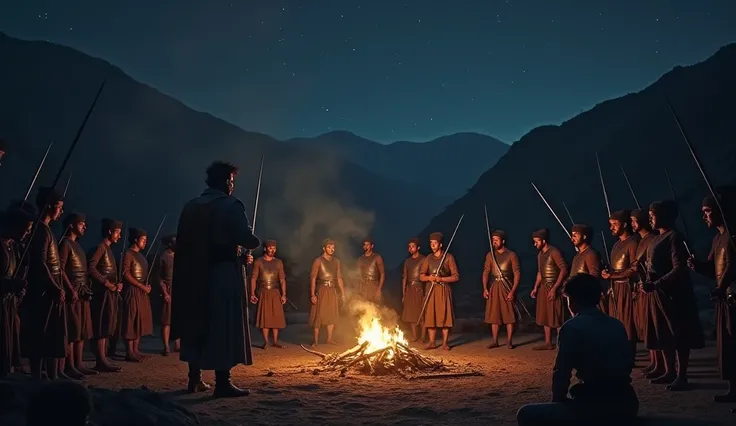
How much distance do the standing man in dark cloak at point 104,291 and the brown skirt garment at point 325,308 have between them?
4420mm

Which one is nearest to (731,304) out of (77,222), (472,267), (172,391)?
(172,391)

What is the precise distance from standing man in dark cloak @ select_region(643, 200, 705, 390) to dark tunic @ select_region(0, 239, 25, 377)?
6.75 m

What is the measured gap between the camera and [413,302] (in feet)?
41.5

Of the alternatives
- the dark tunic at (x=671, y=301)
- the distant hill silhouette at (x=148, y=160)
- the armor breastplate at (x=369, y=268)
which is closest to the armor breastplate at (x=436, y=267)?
the armor breastplate at (x=369, y=268)

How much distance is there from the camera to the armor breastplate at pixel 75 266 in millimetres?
7836

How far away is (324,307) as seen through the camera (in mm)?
12586

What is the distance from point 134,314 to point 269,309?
8.95 feet

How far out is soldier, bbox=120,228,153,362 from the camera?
1005 centimetres

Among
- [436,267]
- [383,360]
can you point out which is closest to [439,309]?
[436,267]

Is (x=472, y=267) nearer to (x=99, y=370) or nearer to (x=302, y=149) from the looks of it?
(x=99, y=370)

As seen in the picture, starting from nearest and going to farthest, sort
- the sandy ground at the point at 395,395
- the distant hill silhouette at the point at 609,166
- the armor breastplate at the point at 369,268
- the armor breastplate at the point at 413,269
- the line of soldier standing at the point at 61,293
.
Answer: the sandy ground at the point at 395,395 → the line of soldier standing at the point at 61,293 → the armor breastplate at the point at 413,269 → the armor breastplate at the point at 369,268 → the distant hill silhouette at the point at 609,166

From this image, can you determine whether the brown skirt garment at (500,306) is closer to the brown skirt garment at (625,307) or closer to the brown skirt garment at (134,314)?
the brown skirt garment at (625,307)

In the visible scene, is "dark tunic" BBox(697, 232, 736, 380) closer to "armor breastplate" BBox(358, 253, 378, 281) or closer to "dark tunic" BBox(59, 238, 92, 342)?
"dark tunic" BBox(59, 238, 92, 342)

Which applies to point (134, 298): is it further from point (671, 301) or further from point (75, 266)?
point (671, 301)
